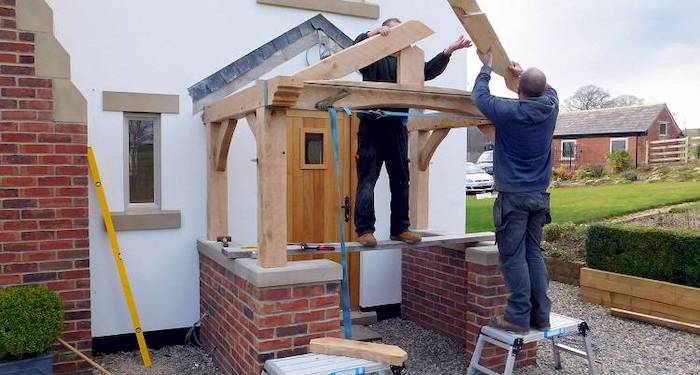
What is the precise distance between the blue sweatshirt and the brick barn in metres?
34.3

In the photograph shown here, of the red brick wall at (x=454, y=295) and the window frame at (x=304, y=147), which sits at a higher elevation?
the window frame at (x=304, y=147)

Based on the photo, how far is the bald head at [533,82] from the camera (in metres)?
4.09

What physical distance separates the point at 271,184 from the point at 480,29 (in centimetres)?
197

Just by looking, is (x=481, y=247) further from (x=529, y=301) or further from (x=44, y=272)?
(x=44, y=272)

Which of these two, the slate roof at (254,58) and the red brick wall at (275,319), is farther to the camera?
the slate roof at (254,58)

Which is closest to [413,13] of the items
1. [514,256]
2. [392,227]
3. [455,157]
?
[455,157]

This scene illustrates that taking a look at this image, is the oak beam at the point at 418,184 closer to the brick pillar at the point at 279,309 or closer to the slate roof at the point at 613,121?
the brick pillar at the point at 279,309

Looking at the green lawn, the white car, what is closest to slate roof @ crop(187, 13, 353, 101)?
the green lawn

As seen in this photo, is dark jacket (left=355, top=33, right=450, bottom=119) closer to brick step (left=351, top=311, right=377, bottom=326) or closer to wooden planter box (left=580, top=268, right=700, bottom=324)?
brick step (left=351, top=311, right=377, bottom=326)

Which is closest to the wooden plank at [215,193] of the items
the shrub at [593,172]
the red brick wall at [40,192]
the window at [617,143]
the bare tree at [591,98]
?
the red brick wall at [40,192]

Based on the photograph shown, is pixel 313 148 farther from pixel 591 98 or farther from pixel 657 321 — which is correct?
pixel 591 98

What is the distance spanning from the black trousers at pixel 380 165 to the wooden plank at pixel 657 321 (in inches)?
130

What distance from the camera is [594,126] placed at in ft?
126

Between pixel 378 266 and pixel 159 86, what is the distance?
3.09m
